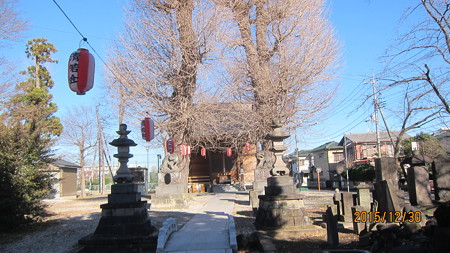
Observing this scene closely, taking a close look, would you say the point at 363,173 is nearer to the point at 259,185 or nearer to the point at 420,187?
the point at 259,185

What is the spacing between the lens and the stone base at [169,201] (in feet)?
49.2

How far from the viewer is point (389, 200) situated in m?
6.39

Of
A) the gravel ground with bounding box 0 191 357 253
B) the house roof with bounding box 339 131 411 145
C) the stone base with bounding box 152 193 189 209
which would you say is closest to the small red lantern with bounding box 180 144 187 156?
the stone base with bounding box 152 193 189 209

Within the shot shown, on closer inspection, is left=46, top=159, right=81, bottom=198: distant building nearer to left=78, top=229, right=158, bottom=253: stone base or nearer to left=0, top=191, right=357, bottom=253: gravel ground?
left=0, top=191, right=357, bottom=253: gravel ground

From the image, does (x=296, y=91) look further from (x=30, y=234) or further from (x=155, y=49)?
(x=30, y=234)

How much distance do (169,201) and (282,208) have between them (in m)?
8.23

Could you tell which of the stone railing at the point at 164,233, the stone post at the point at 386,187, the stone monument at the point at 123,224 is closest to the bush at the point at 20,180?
the stone monument at the point at 123,224

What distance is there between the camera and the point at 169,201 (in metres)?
15.2

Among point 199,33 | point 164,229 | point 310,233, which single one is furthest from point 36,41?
point 310,233

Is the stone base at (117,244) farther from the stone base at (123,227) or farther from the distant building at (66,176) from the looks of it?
the distant building at (66,176)

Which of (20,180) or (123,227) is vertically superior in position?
(20,180)
